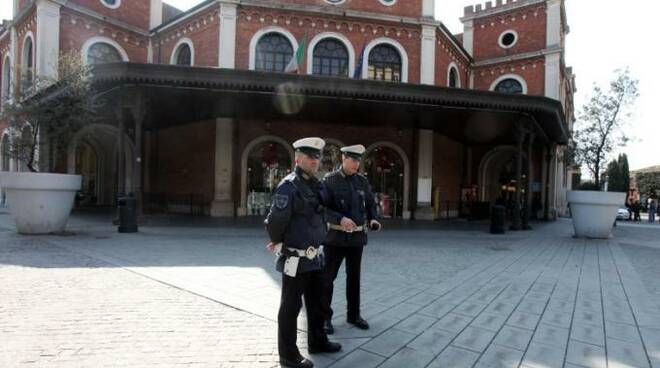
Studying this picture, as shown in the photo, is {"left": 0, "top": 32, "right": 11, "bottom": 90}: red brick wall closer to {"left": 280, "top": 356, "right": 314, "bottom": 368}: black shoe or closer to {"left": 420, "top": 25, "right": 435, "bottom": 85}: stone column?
{"left": 420, "top": 25, "right": 435, "bottom": 85}: stone column

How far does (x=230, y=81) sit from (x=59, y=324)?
25.5 ft

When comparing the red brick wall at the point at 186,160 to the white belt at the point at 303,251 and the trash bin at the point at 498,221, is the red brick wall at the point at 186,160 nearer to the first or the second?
the trash bin at the point at 498,221

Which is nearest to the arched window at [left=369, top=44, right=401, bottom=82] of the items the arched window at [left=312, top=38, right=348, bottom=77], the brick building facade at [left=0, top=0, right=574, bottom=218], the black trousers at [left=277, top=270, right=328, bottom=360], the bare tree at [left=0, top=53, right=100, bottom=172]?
the brick building facade at [left=0, top=0, right=574, bottom=218]

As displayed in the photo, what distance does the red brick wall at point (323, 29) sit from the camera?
15.7 meters

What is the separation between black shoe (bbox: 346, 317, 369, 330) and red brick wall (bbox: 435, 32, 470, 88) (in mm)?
15911

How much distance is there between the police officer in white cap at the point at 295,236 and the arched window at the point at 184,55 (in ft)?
54.2

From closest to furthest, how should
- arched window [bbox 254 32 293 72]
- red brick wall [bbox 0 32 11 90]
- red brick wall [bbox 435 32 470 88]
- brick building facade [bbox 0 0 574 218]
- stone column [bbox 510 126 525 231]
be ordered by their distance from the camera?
stone column [bbox 510 126 525 231]
brick building facade [bbox 0 0 574 218]
arched window [bbox 254 32 293 72]
red brick wall [bbox 435 32 470 88]
red brick wall [bbox 0 32 11 90]

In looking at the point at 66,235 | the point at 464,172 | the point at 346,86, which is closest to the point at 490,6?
the point at 464,172

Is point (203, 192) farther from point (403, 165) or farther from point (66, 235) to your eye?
point (403, 165)

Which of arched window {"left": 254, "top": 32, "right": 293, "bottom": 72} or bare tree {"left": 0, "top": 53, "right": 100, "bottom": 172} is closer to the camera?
bare tree {"left": 0, "top": 53, "right": 100, "bottom": 172}

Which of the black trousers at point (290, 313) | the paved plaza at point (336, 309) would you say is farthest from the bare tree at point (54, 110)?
the black trousers at point (290, 313)

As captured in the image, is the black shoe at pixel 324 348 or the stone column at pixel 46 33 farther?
the stone column at pixel 46 33

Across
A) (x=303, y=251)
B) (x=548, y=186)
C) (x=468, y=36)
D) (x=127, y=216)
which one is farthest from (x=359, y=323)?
(x=468, y=36)

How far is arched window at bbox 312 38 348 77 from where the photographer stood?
1666cm
